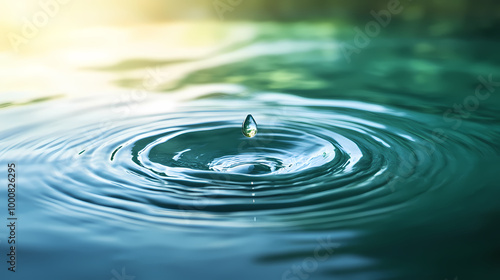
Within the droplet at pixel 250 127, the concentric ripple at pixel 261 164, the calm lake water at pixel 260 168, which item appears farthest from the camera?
the droplet at pixel 250 127

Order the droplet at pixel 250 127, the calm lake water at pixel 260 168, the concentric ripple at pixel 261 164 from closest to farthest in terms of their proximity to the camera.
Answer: the calm lake water at pixel 260 168
the concentric ripple at pixel 261 164
the droplet at pixel 250 127

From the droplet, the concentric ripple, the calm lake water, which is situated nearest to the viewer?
the calm lake water

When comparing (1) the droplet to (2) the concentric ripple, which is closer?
(2) the concentric ripple

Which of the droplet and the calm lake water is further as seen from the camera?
the droplet

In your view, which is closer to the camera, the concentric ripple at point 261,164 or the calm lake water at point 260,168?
the calm lake water at point 260,168

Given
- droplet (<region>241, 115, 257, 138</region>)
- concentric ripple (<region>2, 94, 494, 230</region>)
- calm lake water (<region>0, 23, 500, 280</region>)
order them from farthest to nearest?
droplet (<region>241, 115, 257, 138</region>)
concentric ripple (<region>2, 94, 494, 230</region>)
calm lake water (<region>0, 23, 500, 280</region>)

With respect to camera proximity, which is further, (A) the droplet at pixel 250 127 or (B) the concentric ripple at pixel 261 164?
(A) the droplet at pixel 250 127

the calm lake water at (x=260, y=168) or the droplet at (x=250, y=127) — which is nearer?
the calm lake water at (x=260, y=168)
